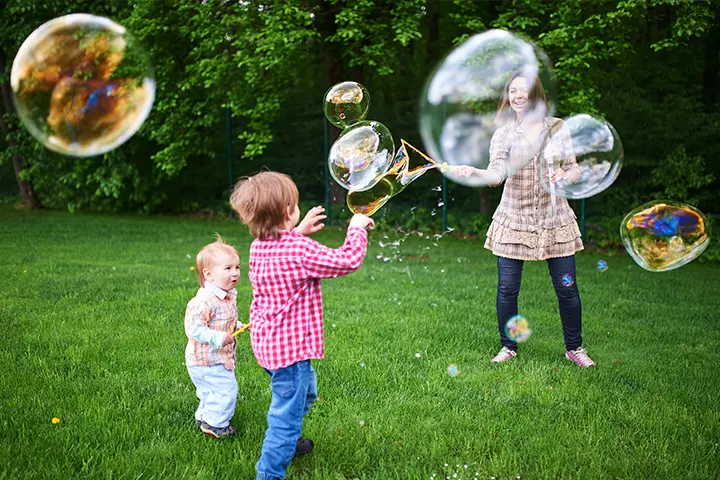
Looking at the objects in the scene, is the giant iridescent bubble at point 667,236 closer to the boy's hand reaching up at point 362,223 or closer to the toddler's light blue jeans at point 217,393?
the boy's hand reaching up at point 362,223

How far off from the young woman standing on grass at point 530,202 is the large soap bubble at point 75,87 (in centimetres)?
256

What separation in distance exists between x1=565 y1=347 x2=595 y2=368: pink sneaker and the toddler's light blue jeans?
2198 mm

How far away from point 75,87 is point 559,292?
3595mm

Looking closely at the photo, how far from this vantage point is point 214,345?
3.03m

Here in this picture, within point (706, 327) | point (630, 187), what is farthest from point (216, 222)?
point (706, 327)

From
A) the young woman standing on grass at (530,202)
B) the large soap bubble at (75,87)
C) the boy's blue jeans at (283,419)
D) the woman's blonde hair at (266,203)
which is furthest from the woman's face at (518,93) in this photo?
the large soap bubble at (75,87)

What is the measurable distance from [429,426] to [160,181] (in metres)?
12.6

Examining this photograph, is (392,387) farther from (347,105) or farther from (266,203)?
(347,105)

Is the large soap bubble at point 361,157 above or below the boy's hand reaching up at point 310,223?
above

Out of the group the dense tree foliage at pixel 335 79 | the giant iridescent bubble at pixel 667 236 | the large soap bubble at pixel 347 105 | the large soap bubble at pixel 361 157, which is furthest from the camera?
the dense tree foliage at pixel 335 79

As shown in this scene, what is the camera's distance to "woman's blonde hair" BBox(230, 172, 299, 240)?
259 cm

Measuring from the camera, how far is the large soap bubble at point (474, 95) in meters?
4.39

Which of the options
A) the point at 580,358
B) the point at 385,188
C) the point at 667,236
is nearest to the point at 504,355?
the point at 580,358

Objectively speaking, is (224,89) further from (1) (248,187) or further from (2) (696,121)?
(1) (248,187)
